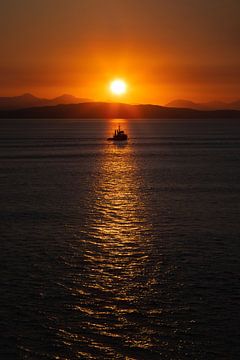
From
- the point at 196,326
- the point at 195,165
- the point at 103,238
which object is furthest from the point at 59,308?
the point at 195,165

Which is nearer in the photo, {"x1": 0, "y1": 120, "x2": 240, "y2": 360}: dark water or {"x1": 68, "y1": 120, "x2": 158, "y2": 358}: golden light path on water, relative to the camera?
{"x1": 0, "y1": 120, "x2": 240, "y2": 360}: dark water

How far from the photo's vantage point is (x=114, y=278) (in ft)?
104

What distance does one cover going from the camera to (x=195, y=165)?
11294cm

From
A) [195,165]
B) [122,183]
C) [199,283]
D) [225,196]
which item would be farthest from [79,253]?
[195,165]

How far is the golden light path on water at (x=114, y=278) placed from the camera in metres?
23.7

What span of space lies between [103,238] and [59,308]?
14955 mm

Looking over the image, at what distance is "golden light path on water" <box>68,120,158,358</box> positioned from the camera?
23.7 m

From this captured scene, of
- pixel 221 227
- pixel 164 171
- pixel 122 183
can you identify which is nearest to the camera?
pixel 221 227

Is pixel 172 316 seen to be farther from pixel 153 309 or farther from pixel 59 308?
pixel 59 308

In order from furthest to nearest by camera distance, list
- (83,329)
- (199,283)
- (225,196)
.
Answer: (225,196) → (199,283) → (83,329)

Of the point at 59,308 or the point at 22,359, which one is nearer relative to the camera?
the point at 22,359

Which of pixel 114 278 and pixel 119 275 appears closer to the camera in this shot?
pixel 114 278

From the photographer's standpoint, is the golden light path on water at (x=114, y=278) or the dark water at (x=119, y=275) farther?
the golden light path on water at (x=114, y=278)

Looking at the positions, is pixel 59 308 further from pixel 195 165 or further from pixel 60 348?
pixel 195 165
